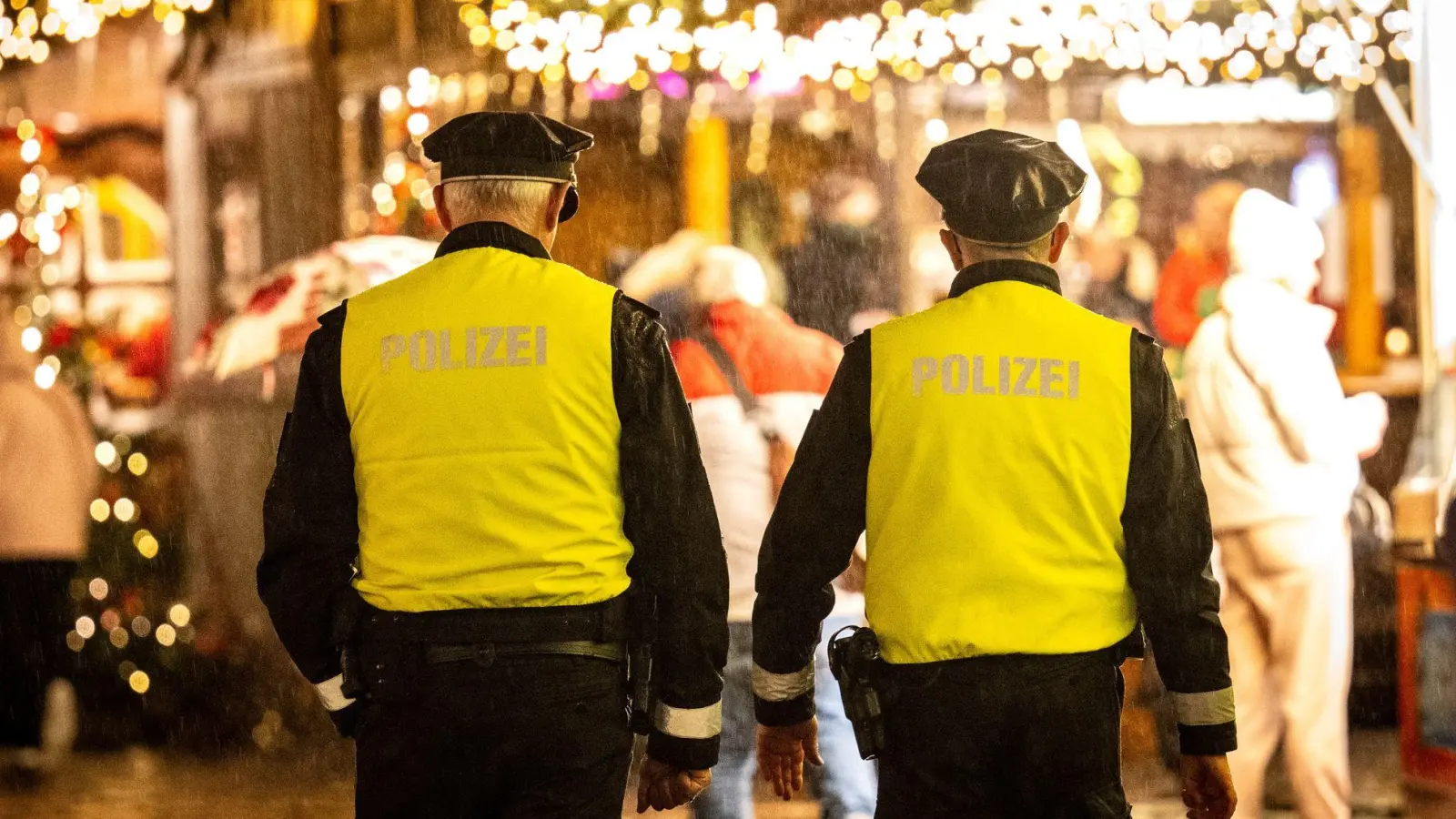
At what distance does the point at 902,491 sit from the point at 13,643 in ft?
15.7

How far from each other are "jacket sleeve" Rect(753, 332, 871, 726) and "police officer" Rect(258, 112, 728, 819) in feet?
0.53

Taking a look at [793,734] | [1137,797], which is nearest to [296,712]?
[1137,797]

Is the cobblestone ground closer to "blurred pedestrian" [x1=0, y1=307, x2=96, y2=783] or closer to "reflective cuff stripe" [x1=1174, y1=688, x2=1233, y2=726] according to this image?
"blurred pedestrian" [x1=0, y1=307, x2=96, y2=783]

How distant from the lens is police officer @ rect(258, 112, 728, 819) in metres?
2.59

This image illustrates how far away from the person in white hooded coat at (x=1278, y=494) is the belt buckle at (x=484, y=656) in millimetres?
3139

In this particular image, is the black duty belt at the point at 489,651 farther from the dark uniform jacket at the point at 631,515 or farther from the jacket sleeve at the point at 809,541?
the jacket sleeve at the point at 809,541

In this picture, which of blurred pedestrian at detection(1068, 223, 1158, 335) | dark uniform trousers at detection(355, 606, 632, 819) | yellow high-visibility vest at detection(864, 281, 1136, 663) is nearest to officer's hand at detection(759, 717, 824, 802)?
yellow high-visibility vest at detection(864, 281, 1136, 663)

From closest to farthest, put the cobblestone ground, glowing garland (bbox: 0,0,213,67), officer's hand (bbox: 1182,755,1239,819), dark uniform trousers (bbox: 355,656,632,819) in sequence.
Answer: dark uniform trousers (bbox: 355,656,632,819) < officer's hand (bbox: 1182,755,1239,819) < the cobblestone ground < glowing garland (bbox: 0,0,213,67)

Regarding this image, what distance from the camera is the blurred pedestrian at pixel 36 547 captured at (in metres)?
6.04

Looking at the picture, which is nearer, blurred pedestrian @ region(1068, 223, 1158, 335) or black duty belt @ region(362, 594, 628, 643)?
black duty belt @ region(362, 594, 628, 643)

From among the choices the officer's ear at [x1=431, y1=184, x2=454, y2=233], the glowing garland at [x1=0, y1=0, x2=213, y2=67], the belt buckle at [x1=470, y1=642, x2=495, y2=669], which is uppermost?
the glowing garland at [x1=0, y1=0, x2=213, y2=67]

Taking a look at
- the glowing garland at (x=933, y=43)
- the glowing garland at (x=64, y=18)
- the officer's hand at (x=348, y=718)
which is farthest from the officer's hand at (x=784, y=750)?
the glowing garland at (x=64, y=18)

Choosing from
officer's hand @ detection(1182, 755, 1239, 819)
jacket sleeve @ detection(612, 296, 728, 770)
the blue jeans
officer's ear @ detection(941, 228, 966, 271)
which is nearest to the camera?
jacket sleeve @ detection(612, 296, 728, 770)

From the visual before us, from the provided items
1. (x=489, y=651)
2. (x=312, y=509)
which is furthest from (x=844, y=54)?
(x=489, y=651)
